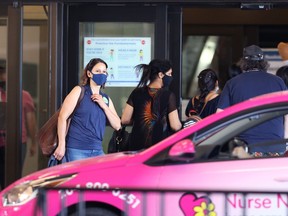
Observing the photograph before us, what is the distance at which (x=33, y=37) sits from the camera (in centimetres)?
961

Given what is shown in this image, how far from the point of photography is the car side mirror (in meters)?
5.27

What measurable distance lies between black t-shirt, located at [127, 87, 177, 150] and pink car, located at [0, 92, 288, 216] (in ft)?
6.90

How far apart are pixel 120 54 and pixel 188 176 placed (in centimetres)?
440

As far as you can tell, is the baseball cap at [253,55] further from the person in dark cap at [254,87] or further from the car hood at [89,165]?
the car hood at [89,165]

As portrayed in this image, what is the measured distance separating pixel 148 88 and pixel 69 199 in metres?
3.20

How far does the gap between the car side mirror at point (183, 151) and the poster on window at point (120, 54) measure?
4198mm

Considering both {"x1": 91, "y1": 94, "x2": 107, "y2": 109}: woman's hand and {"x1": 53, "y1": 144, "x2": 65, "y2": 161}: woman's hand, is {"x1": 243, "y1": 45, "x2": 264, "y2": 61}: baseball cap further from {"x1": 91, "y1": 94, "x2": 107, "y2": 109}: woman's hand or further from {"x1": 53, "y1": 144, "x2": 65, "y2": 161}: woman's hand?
{"x1": 53, "y1": 144, "x2": 65, "y2": 161}: woman's hand

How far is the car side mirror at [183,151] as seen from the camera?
207 inches

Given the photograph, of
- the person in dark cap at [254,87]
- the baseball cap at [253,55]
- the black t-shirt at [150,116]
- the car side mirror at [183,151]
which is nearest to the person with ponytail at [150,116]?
the black t-shirt at [150,116]

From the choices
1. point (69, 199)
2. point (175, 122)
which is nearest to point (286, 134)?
point (175, 122)

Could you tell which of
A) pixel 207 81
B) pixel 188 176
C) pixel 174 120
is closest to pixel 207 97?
pixel 207 81

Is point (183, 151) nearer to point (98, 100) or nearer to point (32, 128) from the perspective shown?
point (98, 100)

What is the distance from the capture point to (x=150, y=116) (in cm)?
788

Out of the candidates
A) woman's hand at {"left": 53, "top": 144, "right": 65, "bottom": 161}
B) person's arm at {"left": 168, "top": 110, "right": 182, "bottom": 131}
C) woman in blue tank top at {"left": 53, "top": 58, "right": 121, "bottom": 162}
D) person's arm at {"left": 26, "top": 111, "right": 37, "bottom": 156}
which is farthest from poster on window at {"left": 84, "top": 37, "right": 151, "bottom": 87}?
woman's hand at {"left": 53, "top": 144, "right": 65, "bottom": 161}
